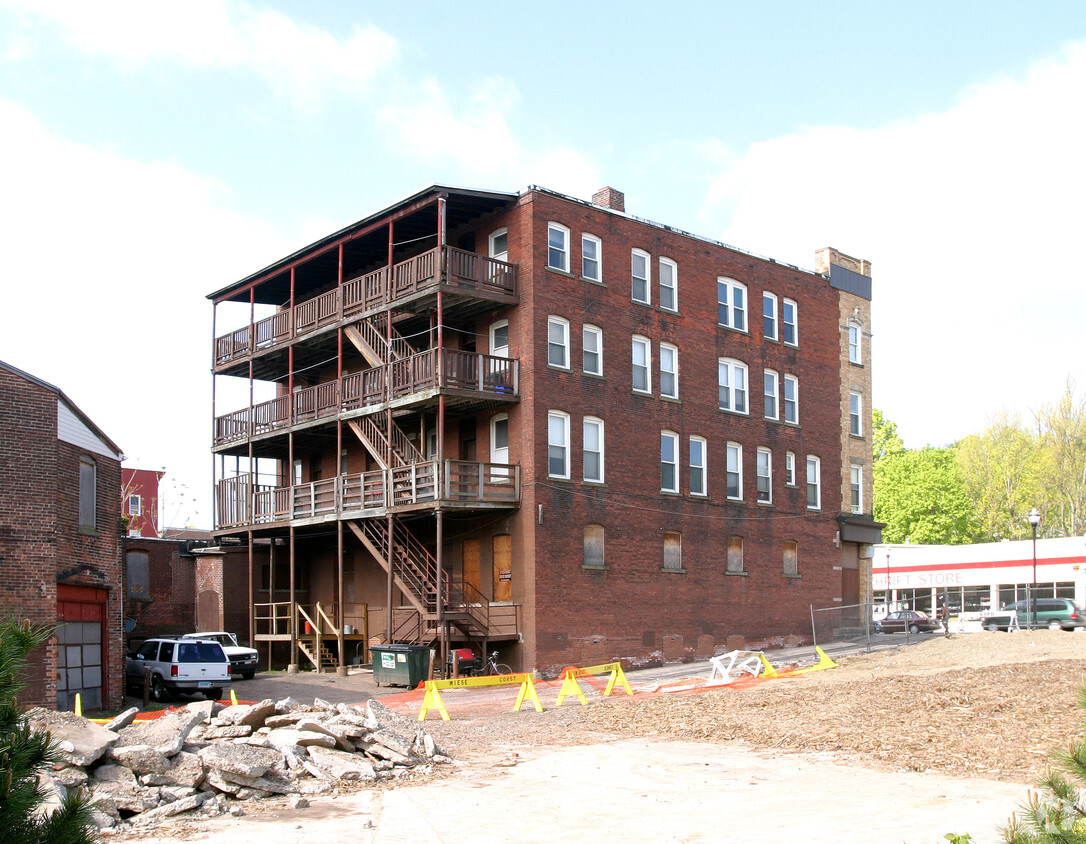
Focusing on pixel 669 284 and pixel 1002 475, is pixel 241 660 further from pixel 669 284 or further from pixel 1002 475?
pixel 1002 475

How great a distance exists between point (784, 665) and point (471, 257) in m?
14.8

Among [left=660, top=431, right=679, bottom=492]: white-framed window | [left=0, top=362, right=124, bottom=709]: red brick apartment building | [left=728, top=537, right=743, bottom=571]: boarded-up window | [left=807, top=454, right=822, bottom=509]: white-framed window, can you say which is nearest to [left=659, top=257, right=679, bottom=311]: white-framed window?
[left=660, top=431, right=679, bottom=492]: white-framed window

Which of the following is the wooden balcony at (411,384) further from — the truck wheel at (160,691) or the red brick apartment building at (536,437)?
the truck wheel at (160,691)

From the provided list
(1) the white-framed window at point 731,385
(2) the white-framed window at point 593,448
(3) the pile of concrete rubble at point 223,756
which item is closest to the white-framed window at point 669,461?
(1) the white-framed window at point 731,385

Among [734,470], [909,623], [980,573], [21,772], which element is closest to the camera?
[21,772]

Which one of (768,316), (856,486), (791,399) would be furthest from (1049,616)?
(768,316)

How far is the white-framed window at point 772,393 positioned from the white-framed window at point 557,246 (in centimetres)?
1050

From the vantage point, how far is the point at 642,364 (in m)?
35.4

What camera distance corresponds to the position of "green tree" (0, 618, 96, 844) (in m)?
5.05

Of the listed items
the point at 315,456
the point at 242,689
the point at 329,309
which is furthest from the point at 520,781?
the point at 315,456

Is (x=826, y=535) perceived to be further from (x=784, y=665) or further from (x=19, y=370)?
(x=19, y=370)

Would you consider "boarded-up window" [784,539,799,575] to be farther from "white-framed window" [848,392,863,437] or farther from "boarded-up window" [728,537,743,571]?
"white-framed window" [848,392,863,437]

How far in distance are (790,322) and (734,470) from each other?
6764 mm

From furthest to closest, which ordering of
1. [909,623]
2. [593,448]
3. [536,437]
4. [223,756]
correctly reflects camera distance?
[909,623] → [593,448] → [536,437] → [223,756]
